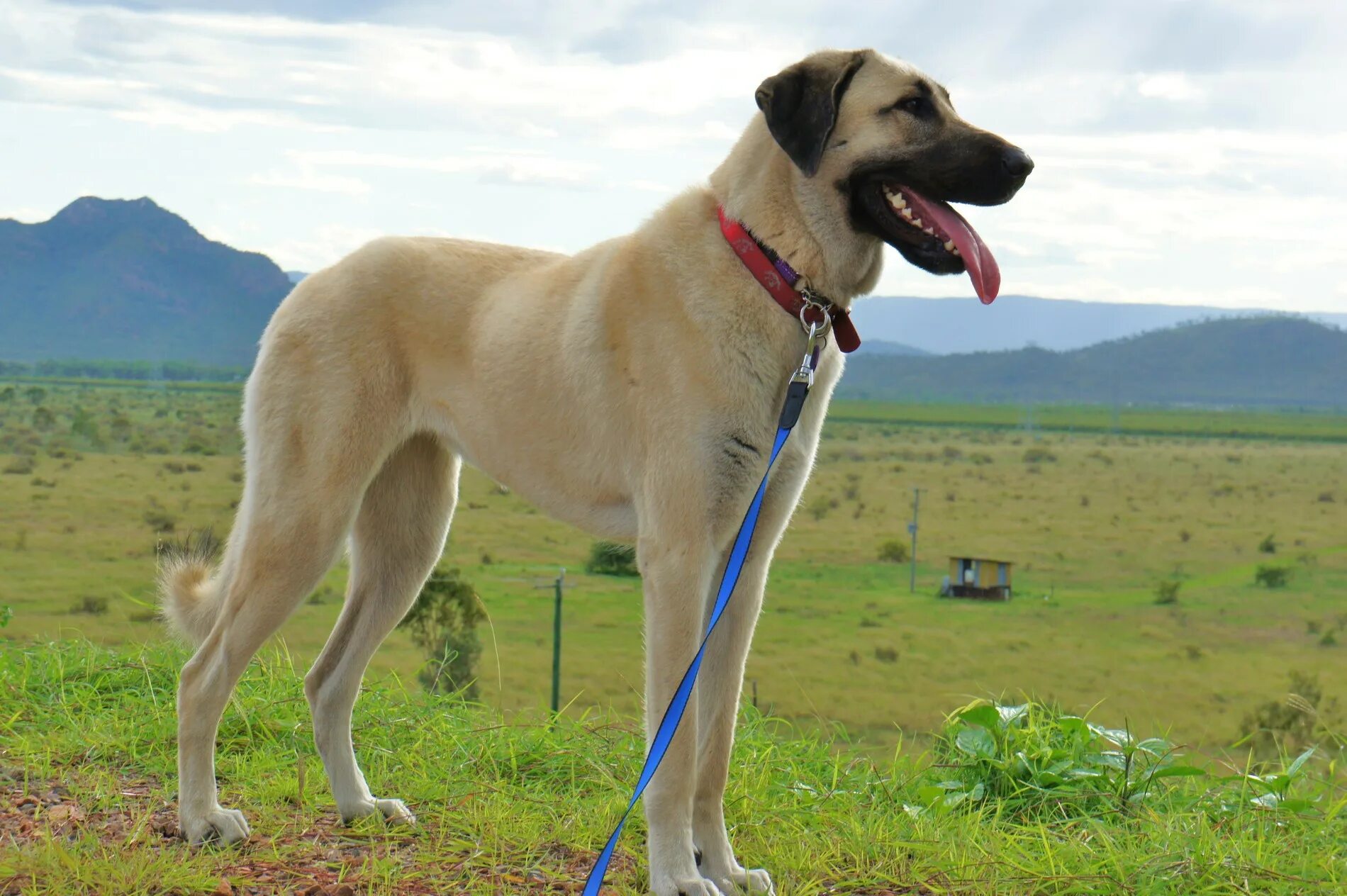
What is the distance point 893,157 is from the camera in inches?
153

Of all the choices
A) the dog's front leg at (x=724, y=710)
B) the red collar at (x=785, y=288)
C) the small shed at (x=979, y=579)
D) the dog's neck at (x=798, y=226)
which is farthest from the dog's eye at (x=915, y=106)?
the small shed at (x=979, y=579)

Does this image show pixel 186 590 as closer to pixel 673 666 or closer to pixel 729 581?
pixel 673 666

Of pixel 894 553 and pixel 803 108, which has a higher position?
pixel 803 108

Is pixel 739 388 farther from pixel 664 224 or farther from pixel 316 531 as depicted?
pixel 316 531

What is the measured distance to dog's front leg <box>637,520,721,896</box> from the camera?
12.5ft

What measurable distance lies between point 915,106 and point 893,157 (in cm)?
20

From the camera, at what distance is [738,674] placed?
13.6ft

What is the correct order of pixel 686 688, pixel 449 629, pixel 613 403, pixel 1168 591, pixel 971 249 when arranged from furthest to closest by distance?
pixel 1168 591
pixel 449 629
pixel 613 403
pixel 971 249
pixel 686 688

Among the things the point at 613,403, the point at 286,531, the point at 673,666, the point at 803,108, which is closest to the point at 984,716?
the point at 673,666

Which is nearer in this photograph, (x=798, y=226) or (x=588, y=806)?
(x=798, y=226)

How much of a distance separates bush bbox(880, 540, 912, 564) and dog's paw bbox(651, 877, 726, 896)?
94.5 metres

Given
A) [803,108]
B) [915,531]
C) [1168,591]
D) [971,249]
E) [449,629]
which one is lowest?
[1168,591]

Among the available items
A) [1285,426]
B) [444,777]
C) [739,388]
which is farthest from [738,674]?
[1285,426]

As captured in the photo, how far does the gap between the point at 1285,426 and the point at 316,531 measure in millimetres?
179020
